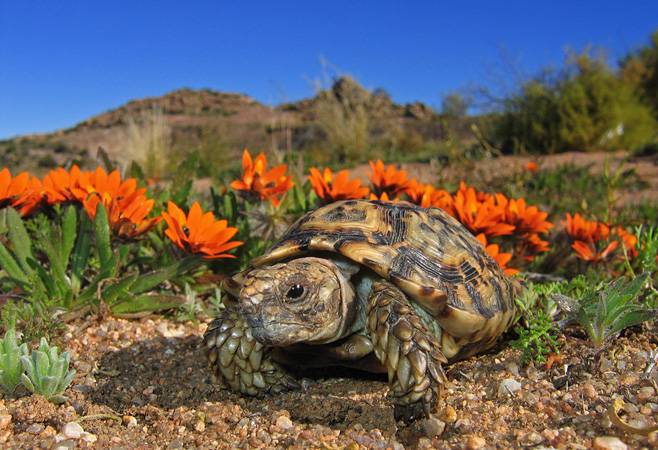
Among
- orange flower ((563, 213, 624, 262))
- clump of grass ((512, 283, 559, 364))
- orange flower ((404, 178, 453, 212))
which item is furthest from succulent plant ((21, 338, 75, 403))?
orange flower ((563, 213, 624, 262))

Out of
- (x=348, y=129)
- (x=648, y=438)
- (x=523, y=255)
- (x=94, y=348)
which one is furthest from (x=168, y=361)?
(x=348, y=129)

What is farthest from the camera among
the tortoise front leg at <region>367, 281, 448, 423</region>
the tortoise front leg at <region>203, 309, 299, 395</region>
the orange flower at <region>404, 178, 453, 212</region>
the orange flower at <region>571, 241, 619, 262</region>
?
the orange flower at <region>571, 241, 619, 262</region>

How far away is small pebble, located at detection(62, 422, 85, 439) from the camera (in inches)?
80.4

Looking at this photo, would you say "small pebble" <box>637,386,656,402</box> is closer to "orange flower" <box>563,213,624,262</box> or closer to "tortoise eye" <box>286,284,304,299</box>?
"tortoise eye" <box>286,284,304,299</box>

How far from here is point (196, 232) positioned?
2977 mm

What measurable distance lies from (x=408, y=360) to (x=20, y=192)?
7.73 feet

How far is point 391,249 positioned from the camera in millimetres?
2309

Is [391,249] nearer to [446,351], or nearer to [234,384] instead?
[446,351]

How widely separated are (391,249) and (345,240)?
19cm

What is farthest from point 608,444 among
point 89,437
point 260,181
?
point 260,181

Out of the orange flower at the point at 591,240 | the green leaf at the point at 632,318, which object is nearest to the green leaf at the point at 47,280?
the green leaf at the point at 632,318

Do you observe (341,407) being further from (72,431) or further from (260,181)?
(260,181)

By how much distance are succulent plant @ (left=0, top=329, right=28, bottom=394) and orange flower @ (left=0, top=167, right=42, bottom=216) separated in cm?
107

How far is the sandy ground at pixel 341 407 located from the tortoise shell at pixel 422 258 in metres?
0.24
